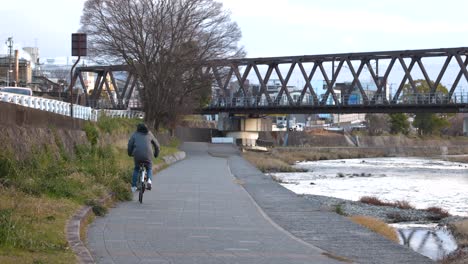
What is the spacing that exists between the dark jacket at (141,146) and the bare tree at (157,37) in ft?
127

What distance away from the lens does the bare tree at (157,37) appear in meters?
56.4

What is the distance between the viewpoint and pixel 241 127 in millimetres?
96812

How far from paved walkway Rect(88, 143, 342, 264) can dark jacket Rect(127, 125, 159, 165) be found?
3.41 ft

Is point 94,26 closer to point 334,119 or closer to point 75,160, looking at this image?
point 75,160

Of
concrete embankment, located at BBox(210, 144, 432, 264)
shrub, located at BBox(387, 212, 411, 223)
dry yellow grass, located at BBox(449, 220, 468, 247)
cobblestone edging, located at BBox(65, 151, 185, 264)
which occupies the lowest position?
shrub, located at BBox(387, 212, 411, 223)

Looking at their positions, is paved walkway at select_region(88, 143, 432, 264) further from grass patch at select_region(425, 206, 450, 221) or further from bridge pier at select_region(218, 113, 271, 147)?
bridge pier at select_region(218, 113, 271, 147)

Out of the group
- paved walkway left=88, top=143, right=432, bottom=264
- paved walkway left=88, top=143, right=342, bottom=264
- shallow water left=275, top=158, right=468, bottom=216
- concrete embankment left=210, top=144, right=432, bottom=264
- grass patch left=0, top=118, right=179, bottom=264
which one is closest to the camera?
grass patch left=0, top=118, right=179, bottom=264

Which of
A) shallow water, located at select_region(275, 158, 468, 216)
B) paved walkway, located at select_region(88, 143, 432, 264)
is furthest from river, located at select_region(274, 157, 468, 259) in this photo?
paved walkway, located at select_region(88, 143, 432, 264)

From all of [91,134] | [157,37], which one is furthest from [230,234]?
[157,37]

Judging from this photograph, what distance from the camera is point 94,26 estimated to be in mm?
57375

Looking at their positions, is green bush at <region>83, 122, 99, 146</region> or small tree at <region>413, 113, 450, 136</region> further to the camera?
small tree at <region>413, 113, 450, 136</region>

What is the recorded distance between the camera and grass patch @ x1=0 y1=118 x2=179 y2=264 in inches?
366

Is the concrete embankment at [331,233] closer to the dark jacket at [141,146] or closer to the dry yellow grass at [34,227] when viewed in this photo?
the dark jacket at [141,146]

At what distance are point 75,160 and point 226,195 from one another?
453cm
